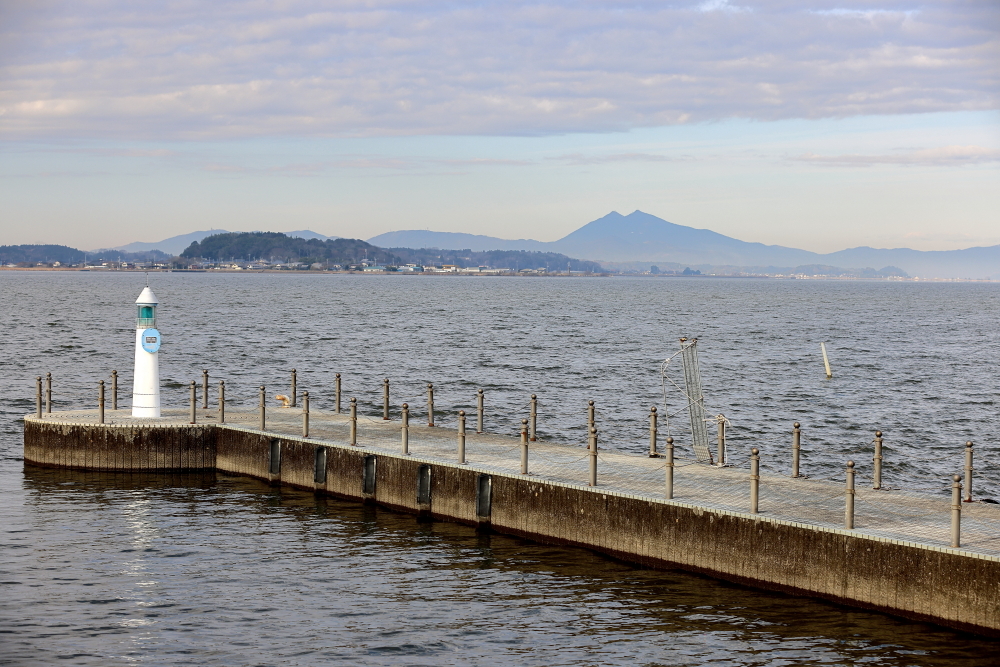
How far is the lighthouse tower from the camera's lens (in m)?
24.9

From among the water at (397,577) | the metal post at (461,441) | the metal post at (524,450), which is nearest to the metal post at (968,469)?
the water at (397,577)

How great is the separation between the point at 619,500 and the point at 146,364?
11.9 meters

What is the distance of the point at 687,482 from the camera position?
1866 cm

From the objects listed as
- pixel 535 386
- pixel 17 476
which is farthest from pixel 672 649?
pixel 535 386

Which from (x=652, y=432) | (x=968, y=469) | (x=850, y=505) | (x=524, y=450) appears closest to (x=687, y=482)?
(x=652, y=432)

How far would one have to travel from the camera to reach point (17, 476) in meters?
24.4

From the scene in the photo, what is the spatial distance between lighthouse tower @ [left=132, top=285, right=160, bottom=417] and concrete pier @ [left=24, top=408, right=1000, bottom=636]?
41 centimetres

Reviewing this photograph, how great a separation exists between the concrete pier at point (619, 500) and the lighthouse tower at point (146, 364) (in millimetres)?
410

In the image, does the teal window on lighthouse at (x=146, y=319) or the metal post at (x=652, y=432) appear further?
the teal window on lighthouse at (x=146, y=319)

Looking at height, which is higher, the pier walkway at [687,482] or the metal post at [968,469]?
the metal post at [968,469]

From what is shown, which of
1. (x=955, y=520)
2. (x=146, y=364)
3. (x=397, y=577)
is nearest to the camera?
(x=955, y=520)

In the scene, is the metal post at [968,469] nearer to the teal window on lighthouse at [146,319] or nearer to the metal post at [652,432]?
the metal post at [652,432]

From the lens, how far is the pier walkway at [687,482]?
15.4m

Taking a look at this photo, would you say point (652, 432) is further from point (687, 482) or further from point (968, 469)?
point (968, 469)
